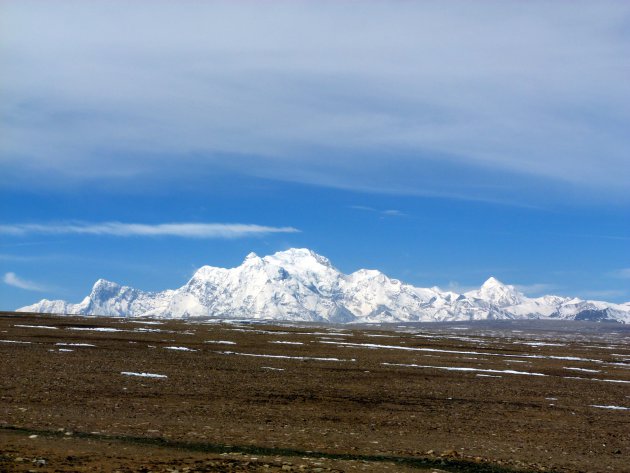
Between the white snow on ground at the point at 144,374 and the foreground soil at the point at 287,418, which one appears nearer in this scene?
the foreground soil at the point at 287,418

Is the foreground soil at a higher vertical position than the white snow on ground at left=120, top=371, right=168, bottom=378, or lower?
lower

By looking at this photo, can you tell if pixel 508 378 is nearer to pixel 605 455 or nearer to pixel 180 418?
pixel 605 455

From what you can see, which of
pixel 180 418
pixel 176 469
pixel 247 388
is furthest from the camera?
pixel 247 388

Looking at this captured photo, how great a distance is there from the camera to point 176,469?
56.1 ft

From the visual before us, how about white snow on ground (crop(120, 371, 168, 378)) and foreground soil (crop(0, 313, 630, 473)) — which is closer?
foreground soil (crop(0, 313, 630, 473))

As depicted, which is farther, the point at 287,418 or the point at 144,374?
the point at 144,374

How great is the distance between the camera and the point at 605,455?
82.1 ft

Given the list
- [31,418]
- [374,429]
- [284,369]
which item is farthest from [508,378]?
[31,418]

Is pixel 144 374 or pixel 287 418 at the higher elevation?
pixel 144 374

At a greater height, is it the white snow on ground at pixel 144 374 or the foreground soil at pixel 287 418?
the white snow on ground at pixel 144 374

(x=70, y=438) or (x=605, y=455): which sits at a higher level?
(x=70, y=438)

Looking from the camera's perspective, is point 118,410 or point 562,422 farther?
point 562,422

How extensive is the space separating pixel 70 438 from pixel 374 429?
1293 centimetres

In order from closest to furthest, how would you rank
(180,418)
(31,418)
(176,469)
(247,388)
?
(176,469)
(31,418)
(180,418)
(247,388)
